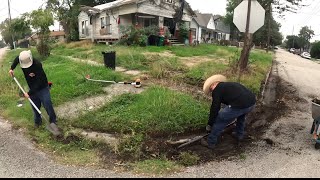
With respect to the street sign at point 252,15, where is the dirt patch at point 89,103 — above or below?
below

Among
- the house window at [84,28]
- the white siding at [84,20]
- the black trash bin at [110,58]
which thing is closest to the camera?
the black trash bin at [110,58]

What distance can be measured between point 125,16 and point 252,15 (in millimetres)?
14523

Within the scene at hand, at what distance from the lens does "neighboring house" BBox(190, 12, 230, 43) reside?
41.9m

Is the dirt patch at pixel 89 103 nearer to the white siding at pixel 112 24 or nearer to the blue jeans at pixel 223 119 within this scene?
the blue jeans at pixel 223 119

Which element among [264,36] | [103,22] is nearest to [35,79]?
[103,22]

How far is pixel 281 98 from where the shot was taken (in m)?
8.48

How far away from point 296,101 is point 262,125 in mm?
2755

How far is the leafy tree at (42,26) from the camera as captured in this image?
15875 mm

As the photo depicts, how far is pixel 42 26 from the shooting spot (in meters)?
16.7

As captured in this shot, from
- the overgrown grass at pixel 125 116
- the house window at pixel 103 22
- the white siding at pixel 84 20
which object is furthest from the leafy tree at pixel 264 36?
the overgrown grass at pixel 125 116

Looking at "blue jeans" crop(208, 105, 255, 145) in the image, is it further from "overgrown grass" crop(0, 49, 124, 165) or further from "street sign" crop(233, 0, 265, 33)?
"street sign" crop(233, 0, 265, 33)

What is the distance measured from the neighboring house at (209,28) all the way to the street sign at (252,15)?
29.0m

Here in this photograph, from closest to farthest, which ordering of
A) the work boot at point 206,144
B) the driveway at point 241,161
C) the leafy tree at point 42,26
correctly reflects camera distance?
the driveway at point 241,161 → the work boot at point 206,144 → the leafy tree at point 42,26

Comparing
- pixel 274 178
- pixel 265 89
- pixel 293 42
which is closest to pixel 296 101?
pixel 265 89
